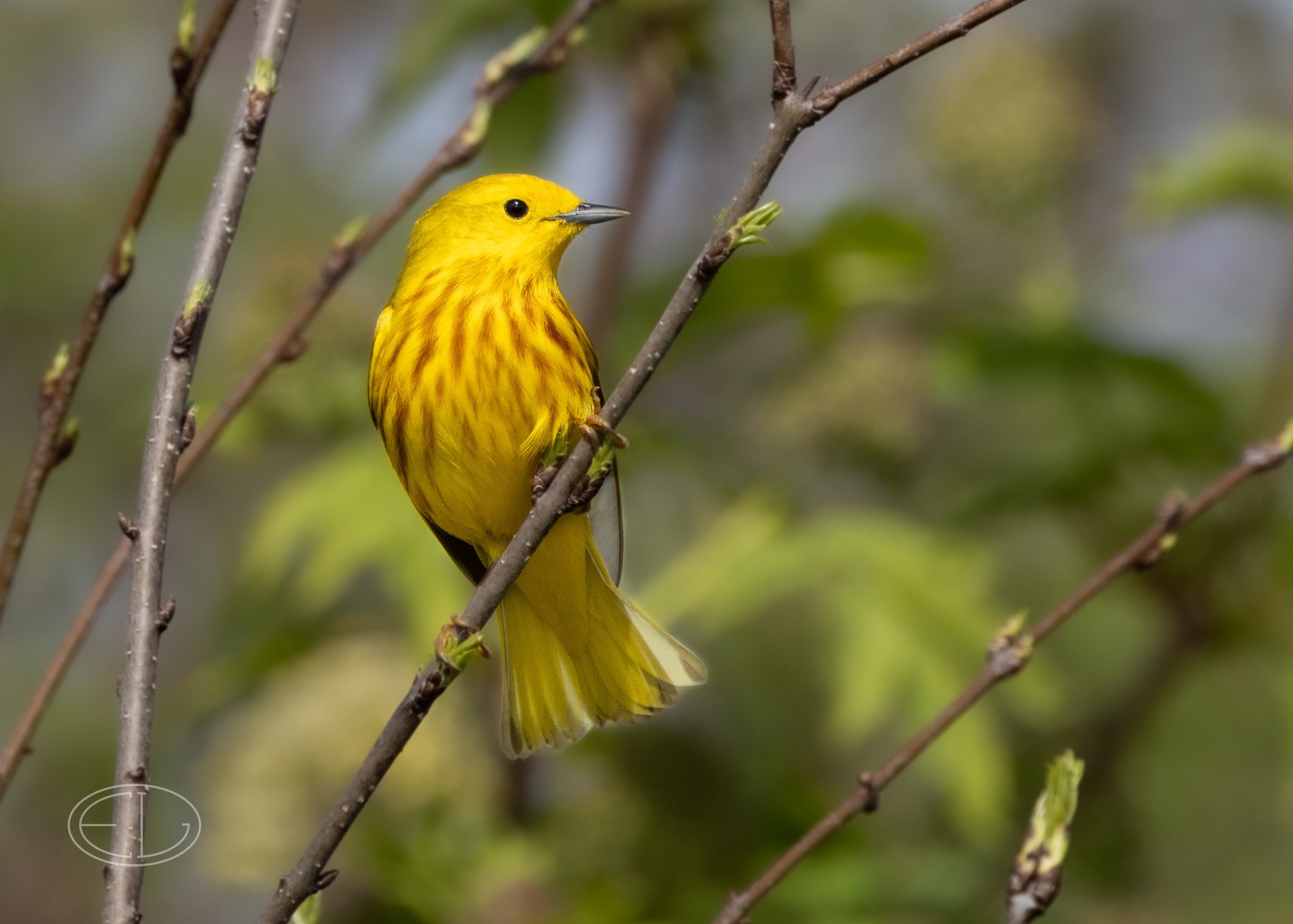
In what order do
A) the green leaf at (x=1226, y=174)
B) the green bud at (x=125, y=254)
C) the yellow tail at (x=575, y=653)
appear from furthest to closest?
the green leaf at (x=1226, y=174) < the yellow tail at (x=575, y=653) < the green bud at (x=125, y=254)

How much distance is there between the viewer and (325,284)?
2.23 m

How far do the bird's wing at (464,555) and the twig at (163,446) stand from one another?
1.29m

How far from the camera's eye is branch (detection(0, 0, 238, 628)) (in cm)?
191

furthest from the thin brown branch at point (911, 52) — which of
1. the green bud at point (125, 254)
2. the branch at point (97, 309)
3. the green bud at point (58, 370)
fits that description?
the green bud at point (58, 370)

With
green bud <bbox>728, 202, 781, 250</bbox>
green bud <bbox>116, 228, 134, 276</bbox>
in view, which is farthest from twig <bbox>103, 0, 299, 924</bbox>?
green bud <bbox>728, 202, 781, 250</bbox>

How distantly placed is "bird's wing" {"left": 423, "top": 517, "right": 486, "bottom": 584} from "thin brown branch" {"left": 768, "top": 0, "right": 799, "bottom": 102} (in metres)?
1.65

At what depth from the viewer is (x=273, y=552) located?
3.54 metres

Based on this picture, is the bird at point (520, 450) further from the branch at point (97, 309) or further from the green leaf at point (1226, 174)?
the green leaf at point (1226, 174)

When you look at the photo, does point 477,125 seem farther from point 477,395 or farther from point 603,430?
point 603,430

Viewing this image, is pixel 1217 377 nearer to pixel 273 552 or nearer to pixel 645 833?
pixel 645 833

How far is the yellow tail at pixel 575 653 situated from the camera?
278 centimetres

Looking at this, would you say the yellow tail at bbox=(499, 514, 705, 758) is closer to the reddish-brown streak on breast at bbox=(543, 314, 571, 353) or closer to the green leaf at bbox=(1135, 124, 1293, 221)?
the reddish-brown streak on breast at bbox=(543, 314, 571, 353)

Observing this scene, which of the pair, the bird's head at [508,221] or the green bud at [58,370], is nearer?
the green bud at [58,370]

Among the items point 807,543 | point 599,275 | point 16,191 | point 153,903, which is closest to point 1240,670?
point 807,543
